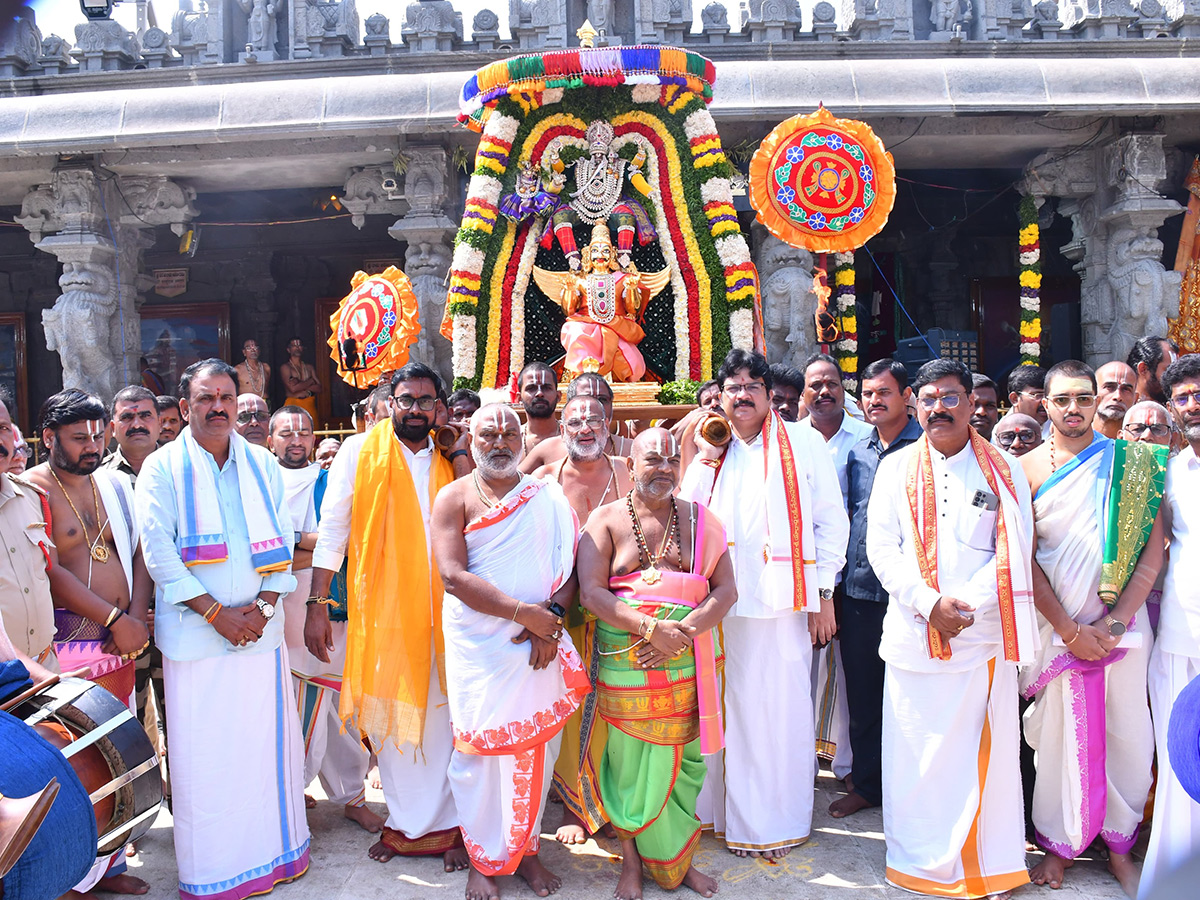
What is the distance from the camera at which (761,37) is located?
937 cm

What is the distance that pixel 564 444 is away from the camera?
13.5 feet

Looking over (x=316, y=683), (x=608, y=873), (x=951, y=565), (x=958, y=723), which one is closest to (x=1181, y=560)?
(x=951, y=565)

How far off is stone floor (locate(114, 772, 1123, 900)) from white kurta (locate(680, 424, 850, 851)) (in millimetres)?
128

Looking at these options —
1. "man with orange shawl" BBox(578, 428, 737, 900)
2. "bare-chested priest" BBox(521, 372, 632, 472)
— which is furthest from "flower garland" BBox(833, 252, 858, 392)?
"man with orange shawl" BBox(578, 428, 737, 900)

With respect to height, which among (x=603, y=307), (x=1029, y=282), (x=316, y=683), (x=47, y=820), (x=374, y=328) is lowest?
→ (x=316, y=683)

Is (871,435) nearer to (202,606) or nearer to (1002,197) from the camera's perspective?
(202,606)

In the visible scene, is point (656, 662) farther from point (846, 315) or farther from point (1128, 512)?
point (846, 315)

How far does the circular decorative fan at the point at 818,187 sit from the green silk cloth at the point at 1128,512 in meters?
3.19

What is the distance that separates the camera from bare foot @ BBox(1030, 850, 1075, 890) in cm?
333

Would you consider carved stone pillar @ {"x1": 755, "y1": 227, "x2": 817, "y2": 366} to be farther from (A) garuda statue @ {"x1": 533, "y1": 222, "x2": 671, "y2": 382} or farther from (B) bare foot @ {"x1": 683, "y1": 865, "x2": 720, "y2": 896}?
(B) bare foot @ {"x1": 683, "y1": 865, "x2": 720, "y2": 896}

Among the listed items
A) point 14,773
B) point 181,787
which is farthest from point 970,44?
point 14,773

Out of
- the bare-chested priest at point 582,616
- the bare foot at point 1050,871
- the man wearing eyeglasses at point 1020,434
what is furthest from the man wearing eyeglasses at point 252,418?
the bare foot at point 1050,871

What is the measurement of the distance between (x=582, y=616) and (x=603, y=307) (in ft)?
13.0

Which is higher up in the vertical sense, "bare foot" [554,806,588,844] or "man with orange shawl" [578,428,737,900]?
"man with orange shawl" [578,428,737,900]
